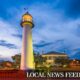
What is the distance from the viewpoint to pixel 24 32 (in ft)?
96.8

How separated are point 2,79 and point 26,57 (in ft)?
43.4

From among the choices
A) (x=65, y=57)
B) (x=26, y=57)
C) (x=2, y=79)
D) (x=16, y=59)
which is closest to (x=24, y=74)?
(x=2, y=79)

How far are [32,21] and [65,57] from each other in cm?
1086

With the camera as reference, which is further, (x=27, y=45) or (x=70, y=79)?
(x=27, y=45)

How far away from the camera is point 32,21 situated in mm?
30219

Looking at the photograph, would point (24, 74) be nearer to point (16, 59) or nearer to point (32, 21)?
point (32, 21)

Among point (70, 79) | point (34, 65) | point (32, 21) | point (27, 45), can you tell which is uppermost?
point (32, 21)

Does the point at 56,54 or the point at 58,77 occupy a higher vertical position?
the point at 56,54

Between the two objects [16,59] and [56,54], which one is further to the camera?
[56,54]

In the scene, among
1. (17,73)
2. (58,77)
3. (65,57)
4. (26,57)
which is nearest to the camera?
(58,77)

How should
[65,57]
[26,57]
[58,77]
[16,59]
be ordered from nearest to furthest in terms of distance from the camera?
[58,77] < [26,57] < [16,59] < [65,57]

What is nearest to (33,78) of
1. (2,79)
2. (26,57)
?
(2,79)

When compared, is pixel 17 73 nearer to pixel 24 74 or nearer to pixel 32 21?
pixel 24 74

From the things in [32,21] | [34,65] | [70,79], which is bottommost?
[70,79]
